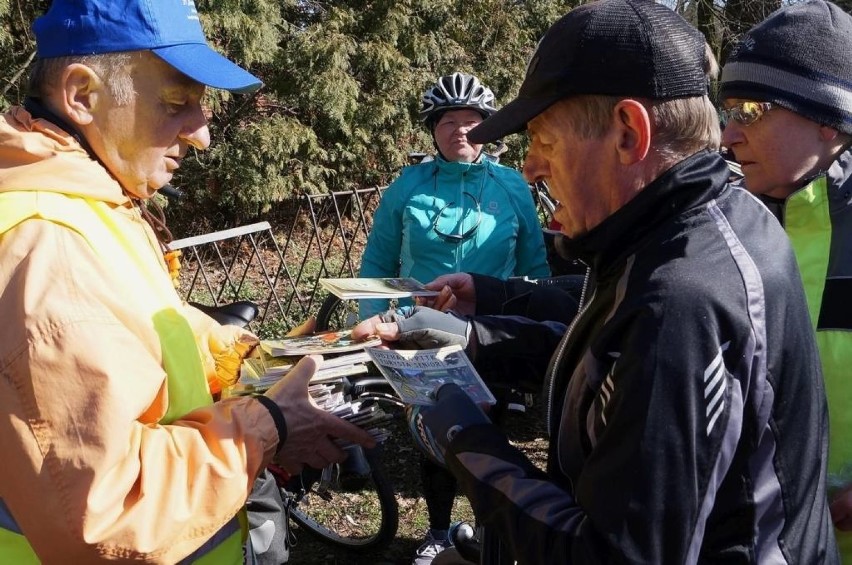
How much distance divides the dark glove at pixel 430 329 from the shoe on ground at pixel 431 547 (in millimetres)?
1787

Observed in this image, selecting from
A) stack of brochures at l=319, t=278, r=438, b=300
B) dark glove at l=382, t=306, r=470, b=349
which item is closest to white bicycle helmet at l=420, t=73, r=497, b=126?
stack of brochures at l=319, t=278, r=438, b=300

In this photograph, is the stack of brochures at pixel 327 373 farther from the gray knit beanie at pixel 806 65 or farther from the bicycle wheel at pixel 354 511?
the bicycle wheel at pixel 354 511

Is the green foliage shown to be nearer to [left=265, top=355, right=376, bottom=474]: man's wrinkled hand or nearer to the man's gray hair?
the man's gray hair

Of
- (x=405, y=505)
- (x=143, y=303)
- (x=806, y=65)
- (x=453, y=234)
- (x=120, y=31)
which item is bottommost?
(x=405, y=505)

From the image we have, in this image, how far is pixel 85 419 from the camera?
1322 millimetres

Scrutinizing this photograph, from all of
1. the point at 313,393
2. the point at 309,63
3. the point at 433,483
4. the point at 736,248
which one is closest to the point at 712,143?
the point at 736,248

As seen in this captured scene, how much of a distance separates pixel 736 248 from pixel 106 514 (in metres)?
1.22

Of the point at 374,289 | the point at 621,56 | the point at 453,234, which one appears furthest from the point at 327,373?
the point at 453,234

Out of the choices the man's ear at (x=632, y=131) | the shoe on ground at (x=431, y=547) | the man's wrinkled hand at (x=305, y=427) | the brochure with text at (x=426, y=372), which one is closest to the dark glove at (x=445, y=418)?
the brochure with text at (x=426, y=372)

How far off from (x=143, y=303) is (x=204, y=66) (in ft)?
1.95

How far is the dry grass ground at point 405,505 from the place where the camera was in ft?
13.1

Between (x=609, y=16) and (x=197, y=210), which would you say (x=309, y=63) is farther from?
(x=609, y=16)

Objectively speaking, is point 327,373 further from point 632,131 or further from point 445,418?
point 632,131

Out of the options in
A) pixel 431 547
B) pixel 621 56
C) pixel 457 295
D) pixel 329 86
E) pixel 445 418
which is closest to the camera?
pixel 621 56
